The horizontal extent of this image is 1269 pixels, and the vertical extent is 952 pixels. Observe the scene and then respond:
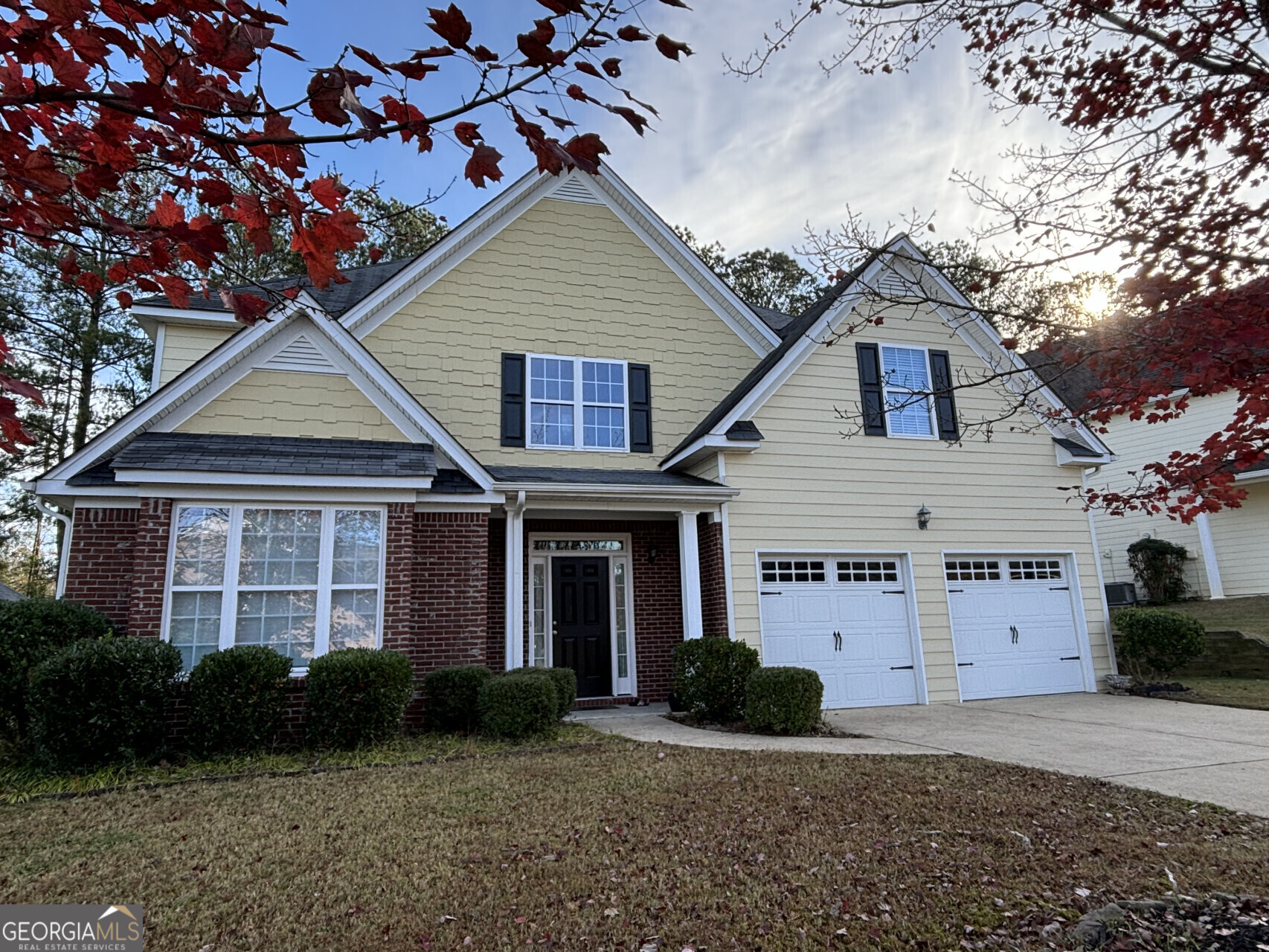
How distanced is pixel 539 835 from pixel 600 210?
437 inches

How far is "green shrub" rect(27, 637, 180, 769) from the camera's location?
662cm

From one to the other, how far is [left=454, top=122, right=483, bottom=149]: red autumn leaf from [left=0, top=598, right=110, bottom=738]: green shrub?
7033mm

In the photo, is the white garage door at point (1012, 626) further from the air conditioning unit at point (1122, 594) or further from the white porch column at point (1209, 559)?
the white porch column at point (1209, 559)

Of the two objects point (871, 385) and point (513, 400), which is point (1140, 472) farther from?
point (513, 400)

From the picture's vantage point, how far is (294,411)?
9289 mm

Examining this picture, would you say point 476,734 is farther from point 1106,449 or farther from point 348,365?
point 1106,449

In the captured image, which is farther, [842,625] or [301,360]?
[842,625]

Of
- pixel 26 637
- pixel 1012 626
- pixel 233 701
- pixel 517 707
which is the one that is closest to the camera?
pixel 26 637

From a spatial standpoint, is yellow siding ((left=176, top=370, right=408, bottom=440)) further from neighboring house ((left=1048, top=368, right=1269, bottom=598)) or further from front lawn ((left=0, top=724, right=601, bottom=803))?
neighboring house ((left=1048, top=368, right=1269, bottom=598))

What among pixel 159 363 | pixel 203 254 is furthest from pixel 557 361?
pixel 203 254

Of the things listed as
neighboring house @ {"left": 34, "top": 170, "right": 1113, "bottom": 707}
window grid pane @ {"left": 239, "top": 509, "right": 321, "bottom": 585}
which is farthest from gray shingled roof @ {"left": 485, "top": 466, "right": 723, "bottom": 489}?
window grid pane @ {"left": 239, "top": 509, "right": 321, "bottom": 585}

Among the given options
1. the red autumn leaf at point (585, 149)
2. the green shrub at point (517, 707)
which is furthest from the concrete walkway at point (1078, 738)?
the red autumn leaf at point (585, 149)

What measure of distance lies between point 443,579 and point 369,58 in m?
7.57

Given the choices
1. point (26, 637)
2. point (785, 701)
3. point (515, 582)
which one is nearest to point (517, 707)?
point (515, 582)
